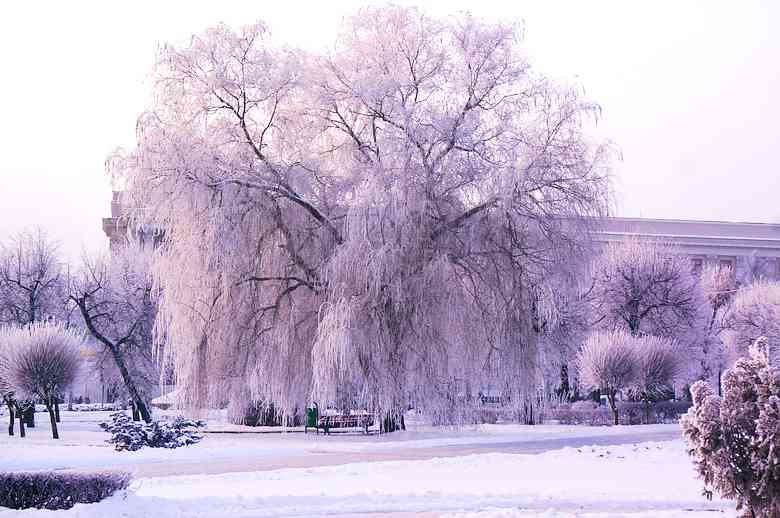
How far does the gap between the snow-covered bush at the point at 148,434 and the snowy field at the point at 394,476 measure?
0.42 meters

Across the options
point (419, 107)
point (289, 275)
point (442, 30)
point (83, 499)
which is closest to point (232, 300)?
point (289, 275)

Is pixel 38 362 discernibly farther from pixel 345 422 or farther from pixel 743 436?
pixel 743 436

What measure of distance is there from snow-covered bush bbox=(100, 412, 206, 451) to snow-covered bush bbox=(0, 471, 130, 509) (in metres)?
10.6

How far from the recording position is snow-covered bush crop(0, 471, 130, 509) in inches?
534

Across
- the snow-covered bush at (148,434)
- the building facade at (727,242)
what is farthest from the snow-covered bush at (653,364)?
the building facade at (727,242)

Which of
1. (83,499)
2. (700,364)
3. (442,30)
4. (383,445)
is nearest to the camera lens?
Result: (83,499)

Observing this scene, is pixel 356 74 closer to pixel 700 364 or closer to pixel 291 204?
pixel 291 204

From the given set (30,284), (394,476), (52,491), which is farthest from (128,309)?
(52,491)

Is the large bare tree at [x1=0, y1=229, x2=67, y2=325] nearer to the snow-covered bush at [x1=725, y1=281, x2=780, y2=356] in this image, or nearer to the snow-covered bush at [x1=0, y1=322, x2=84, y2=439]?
the snow-covered bush at [x1=0, y1=322, x2=84, y2=439]

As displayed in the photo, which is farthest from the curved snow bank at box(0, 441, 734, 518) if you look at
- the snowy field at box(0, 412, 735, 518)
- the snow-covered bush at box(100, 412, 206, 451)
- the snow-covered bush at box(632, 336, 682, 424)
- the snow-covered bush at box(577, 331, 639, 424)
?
the snow-covered bush at box(632, 336, 682, 424)

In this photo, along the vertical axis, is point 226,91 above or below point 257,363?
above

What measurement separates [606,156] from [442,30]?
5703 mm

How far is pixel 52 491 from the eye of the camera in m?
13.6

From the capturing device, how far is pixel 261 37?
90.1 feet
